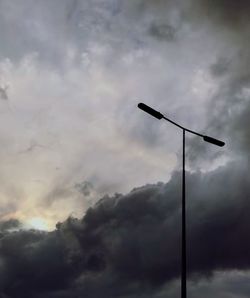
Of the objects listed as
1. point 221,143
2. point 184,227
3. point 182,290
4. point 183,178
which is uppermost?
point 221,143

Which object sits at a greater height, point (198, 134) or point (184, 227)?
point (198, 134)

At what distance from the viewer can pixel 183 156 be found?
40.9m

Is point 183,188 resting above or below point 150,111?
below

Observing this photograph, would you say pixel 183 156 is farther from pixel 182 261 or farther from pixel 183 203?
pixel 182 261

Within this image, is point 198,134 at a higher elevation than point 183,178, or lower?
higher

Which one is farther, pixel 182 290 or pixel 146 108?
pixel 146 108

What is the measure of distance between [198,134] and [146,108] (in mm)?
4888

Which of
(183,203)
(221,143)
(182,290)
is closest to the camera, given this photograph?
(182,290)

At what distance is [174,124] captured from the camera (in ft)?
136

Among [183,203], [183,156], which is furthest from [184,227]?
[183,156]

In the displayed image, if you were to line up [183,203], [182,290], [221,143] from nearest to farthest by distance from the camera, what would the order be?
[182,290]
[183,203]
[221,143]

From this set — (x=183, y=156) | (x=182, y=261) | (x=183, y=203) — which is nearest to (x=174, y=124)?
(x=183, y=156)

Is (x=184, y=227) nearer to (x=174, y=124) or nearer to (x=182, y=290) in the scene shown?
(x=182, y=290)

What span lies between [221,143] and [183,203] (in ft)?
17.5
